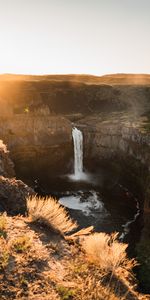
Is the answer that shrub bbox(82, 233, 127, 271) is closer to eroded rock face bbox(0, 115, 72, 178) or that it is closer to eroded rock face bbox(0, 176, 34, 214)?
eroded rock face bbox(0, 176, 34, 214)

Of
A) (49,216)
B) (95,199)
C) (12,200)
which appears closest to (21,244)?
(49,216)

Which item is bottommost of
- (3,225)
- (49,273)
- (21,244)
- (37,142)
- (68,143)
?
(68,143)

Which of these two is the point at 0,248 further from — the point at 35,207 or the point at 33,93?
the point at 33,93

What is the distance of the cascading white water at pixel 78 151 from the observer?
155 ft

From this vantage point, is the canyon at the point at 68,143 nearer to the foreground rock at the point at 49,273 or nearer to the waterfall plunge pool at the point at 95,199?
the waterfall plunge pool at the point at 95,199

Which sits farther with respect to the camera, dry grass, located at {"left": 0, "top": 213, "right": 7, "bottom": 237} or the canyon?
the canyon

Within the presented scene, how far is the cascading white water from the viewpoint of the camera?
155 ft

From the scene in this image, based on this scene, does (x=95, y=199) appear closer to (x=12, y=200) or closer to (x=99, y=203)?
(x=99, y=203)

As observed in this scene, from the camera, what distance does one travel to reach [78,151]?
48.1 m

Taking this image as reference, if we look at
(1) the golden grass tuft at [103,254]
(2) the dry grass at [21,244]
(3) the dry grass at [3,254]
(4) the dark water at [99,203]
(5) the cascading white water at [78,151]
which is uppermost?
(3) the dry grass at [3,254]

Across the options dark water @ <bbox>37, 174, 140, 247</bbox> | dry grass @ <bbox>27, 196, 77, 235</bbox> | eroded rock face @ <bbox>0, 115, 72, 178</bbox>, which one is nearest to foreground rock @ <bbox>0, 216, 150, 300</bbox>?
dry grass @ <bbox>27, 196, 77, 235</bbox>

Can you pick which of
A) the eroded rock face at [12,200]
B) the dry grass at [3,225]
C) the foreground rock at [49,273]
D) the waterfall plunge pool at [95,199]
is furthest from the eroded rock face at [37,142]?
the foreground rock at [49,273]

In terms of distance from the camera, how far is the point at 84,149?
49.4 metres

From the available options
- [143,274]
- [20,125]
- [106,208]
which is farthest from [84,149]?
[143,274]
